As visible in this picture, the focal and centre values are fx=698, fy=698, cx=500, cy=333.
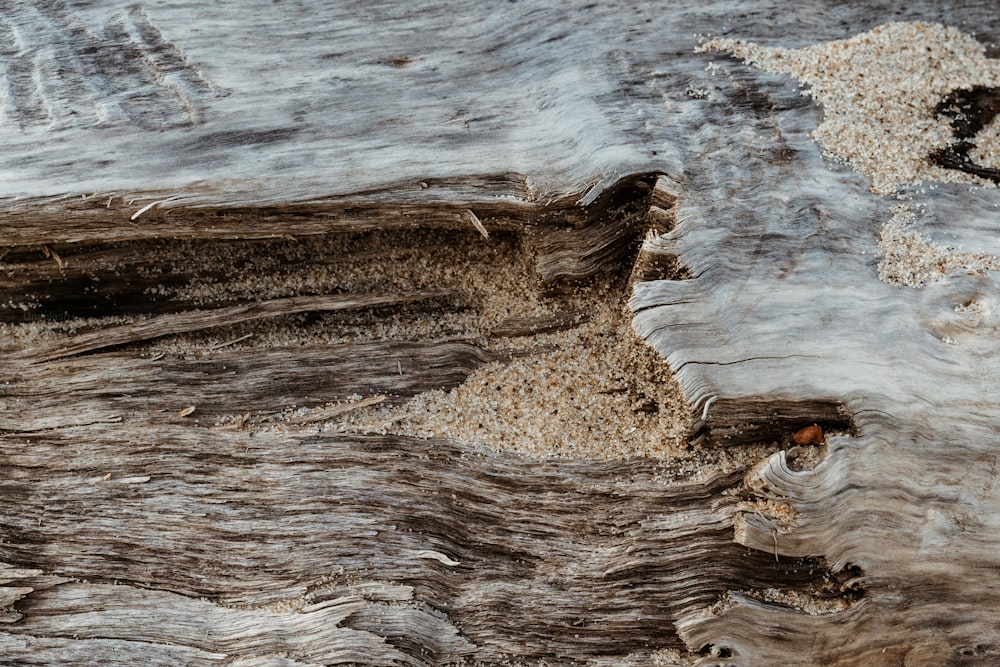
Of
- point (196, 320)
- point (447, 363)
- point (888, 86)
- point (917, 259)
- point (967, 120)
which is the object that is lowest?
point (447, 363)

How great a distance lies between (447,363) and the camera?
8.23ft

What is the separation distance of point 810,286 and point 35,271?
8.67 feet

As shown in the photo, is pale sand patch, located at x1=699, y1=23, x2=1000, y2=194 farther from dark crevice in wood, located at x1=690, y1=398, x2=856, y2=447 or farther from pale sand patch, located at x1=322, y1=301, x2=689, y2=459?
pale sand patch, located at x1=322, y1=301, x2=689, y2=459

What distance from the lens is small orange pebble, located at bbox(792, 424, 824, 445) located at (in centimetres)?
216

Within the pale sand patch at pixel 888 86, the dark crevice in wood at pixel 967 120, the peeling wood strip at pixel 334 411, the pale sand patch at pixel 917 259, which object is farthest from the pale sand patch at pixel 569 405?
the dark crevice in wood at pixel 967 120

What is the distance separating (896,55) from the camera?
2688mm

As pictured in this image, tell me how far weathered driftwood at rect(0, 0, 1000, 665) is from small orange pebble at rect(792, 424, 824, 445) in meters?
0.04

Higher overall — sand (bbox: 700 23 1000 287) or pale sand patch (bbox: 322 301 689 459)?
sand (bbox: 700 23 1000 287)

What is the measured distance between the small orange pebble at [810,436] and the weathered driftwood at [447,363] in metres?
0.04

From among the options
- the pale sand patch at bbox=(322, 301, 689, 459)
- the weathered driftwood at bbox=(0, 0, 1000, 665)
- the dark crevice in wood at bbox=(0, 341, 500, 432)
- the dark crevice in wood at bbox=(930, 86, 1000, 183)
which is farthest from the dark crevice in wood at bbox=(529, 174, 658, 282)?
the dark crevice in wood at bbox=(930, 86, 1000, 183)

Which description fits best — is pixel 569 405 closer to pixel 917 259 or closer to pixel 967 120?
pixel 917 259

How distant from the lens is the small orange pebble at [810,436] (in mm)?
2156

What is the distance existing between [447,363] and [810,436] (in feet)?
4.00

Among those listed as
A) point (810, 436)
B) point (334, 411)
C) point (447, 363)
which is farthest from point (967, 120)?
Result: point (334, 411)
